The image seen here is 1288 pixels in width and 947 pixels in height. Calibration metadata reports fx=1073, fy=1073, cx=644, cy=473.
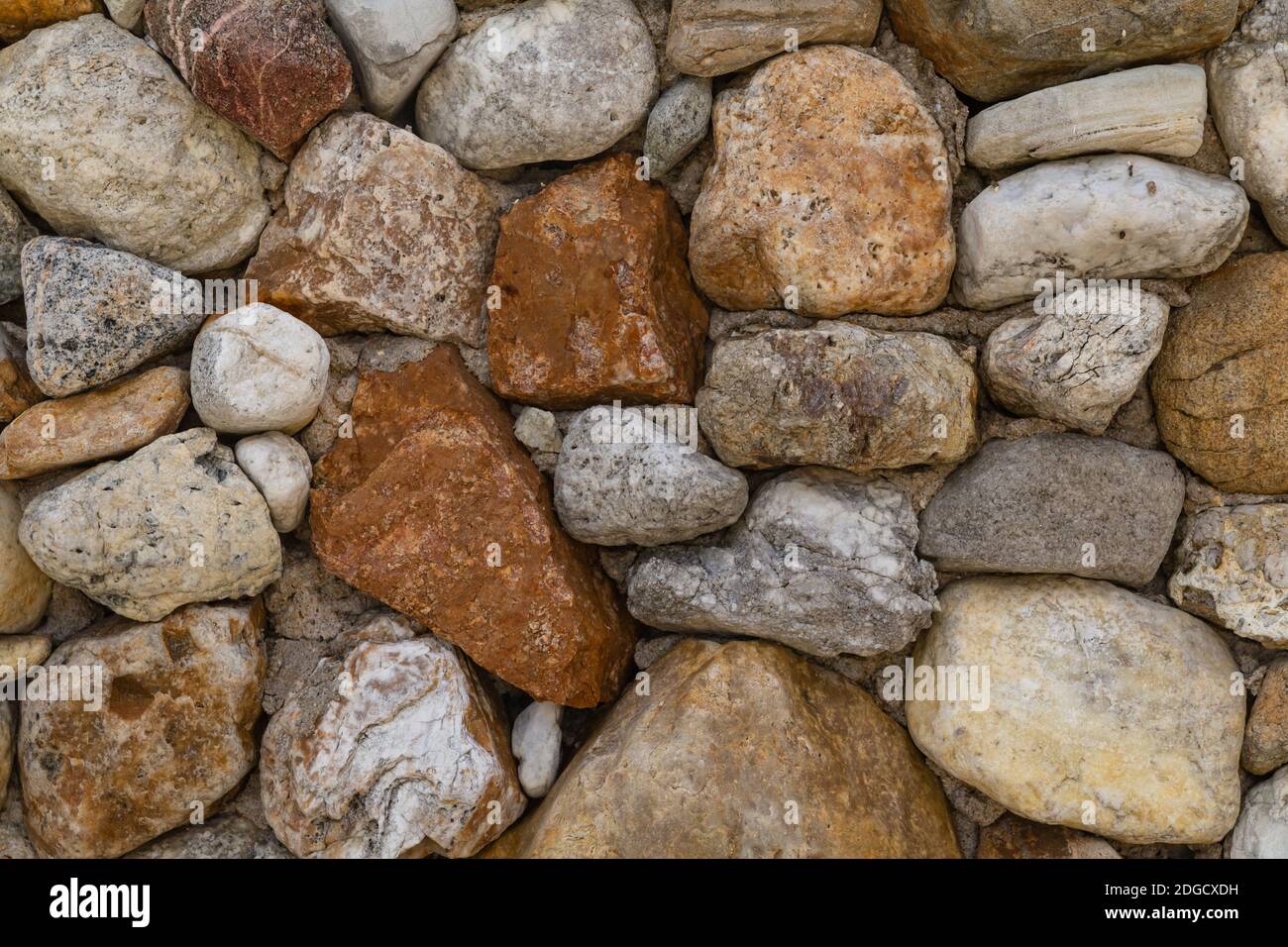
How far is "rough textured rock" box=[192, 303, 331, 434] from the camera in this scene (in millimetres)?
2961

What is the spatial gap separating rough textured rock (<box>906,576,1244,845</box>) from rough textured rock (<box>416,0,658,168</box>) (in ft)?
5.97

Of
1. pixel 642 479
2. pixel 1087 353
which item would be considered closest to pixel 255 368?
pixel 642 479

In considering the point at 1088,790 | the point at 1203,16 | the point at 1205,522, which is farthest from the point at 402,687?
the point at 1203,16

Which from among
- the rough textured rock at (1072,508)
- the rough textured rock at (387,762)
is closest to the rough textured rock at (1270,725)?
the rough textured rock at (1072,508)

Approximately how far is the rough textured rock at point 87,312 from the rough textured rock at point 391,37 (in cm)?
85

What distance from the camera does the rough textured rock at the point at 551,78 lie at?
3.07 m

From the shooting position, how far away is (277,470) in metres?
3.08

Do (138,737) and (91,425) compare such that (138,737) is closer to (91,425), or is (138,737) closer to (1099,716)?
(91,425)

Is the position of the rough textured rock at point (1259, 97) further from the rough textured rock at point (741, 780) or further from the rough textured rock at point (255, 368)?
the rough textured rock at point (255, 368)

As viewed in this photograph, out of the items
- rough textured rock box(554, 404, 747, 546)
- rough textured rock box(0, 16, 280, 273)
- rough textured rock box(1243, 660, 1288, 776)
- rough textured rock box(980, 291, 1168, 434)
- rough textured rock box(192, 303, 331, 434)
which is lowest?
rough textured rock box(1243, 660, 1288, 776)

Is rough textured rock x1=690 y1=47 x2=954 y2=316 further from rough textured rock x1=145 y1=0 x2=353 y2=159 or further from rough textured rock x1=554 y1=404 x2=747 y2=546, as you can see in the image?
rough textured rock x1=145 y1=0 x2=353 y2=159

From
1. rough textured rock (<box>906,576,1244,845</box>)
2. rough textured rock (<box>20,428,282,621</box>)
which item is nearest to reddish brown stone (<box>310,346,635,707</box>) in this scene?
rough textured rock (<box>20,428,282,621</box>)

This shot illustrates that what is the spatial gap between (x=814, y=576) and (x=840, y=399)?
1.69 ft

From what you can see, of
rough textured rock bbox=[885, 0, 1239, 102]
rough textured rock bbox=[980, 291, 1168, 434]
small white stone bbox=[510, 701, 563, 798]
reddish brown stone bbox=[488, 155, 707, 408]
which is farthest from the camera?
small white stone bbox=[510, 701, 563, 798]
